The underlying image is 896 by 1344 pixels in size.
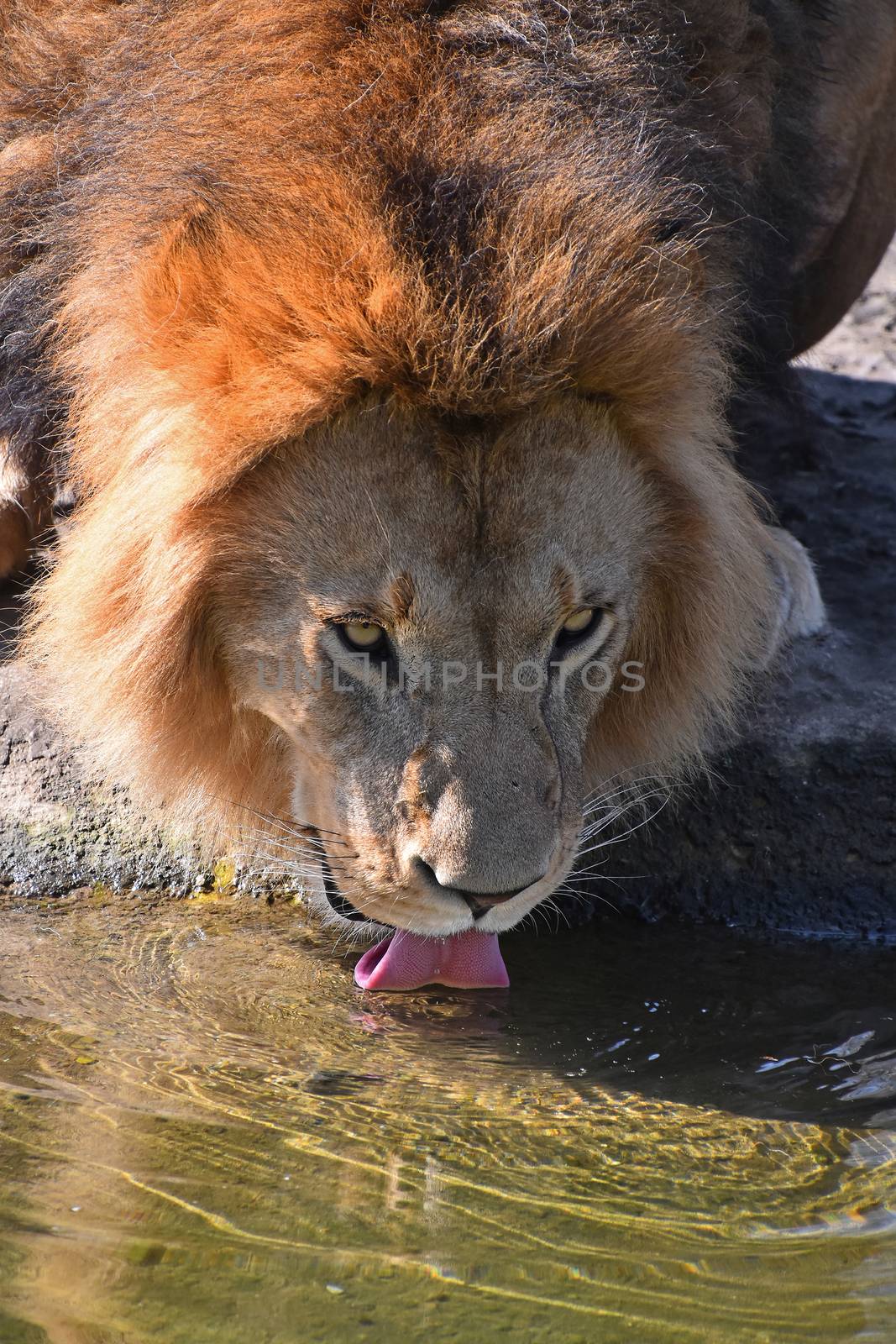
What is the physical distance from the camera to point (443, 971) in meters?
3.46

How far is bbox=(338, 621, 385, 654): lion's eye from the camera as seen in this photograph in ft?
10.0

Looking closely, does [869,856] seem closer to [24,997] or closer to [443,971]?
[443,971]

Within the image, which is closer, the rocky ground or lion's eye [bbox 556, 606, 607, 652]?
lion's eye [bbox 556, 606, 607, 652]

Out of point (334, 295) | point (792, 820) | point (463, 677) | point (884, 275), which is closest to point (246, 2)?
point (334, 295)

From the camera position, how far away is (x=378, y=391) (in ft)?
9.85

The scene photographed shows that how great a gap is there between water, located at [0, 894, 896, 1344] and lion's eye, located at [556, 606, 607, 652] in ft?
2.89

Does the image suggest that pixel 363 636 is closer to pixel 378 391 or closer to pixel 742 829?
pixel 378 391

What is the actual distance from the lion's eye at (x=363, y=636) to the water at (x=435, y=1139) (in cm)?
86

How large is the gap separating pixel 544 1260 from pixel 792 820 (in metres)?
1.76

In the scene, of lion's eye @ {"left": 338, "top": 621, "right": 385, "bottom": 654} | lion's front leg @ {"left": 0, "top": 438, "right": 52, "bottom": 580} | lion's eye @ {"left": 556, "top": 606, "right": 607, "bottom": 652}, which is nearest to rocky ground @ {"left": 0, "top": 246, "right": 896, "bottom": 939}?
lion's front leg @ {"left": 0, "top": 438, "right": 52, "bottom": 580}

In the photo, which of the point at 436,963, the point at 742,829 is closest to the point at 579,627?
the point at 436,963

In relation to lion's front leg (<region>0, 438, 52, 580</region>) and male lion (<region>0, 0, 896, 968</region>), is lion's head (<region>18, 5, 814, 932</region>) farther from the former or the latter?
lion's front leg (<region>0, 438, 52, 580</region>)

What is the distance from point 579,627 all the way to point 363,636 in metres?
0.45

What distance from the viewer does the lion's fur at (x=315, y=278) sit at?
294cm
